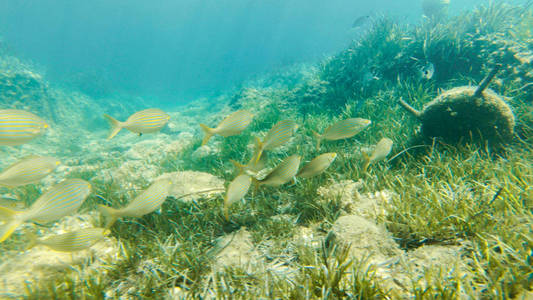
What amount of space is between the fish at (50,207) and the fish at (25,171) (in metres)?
0.73

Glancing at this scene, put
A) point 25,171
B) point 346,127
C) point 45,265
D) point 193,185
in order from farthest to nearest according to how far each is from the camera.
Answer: point 193,185
point 346,127
point 25,171
point 45,265

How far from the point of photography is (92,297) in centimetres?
212

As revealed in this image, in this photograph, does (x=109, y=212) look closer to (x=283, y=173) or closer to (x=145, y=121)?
(x=145, y=121)

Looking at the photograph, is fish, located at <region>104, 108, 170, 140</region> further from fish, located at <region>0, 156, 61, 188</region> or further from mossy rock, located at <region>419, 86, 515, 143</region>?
mossy rock, located at <region>419, 86, 515, 143</region>

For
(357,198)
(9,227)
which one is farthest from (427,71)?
(9,227)

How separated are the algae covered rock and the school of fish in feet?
6.79

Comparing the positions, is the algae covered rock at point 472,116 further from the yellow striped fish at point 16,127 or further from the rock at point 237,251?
the yellow striped fish at point 16,127

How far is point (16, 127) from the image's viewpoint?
8.89 ft

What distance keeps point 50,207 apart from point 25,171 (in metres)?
1.07

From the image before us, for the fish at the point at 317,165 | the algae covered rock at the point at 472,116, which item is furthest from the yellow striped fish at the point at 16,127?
the algae covered rock at the point at 472,116

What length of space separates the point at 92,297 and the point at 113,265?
1.77ft

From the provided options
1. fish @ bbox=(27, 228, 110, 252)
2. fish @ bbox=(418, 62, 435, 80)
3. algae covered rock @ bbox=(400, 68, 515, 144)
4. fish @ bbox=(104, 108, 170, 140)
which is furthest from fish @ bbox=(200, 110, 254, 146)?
fish @ bbox=(418, 62, 435, 80)

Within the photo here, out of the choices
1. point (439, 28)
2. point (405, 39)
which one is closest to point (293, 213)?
point (405, 39)

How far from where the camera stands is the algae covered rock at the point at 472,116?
388 centimetres
